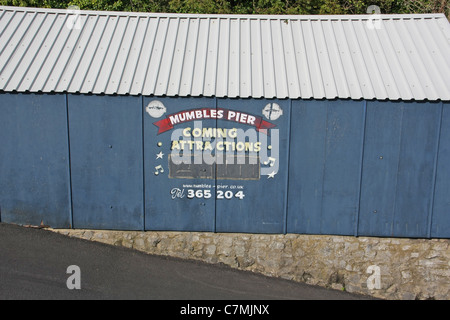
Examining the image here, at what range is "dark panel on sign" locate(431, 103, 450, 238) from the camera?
7.86 m

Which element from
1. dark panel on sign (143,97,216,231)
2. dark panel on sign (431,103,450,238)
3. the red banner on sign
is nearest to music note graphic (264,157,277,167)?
the red banner on sign

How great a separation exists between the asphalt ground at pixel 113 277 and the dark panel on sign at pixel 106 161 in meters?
0.65

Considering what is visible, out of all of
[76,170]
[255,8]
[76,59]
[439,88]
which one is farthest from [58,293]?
[255,8]

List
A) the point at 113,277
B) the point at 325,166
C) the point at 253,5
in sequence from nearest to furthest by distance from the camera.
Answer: the point at 113,277 < the point at 325,166 < the point at 253,5

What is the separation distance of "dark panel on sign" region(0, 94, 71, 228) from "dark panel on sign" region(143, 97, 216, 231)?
172 cm

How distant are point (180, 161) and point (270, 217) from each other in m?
2.14

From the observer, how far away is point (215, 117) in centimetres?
797

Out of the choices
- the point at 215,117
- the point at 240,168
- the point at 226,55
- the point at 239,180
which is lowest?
the point at 239,180

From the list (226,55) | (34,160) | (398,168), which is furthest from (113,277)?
(398,168)

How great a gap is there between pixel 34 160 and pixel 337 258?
644 cm

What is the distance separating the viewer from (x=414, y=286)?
27.0 ft

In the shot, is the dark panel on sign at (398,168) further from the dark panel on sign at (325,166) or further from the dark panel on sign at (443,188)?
the dark panel on sign at (325,166)

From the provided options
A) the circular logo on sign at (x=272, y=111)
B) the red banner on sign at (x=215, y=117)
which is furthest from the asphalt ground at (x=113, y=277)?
the circular logo on sign at (x=272, y=111)

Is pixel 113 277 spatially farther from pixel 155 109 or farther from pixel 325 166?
pixel 325 166
